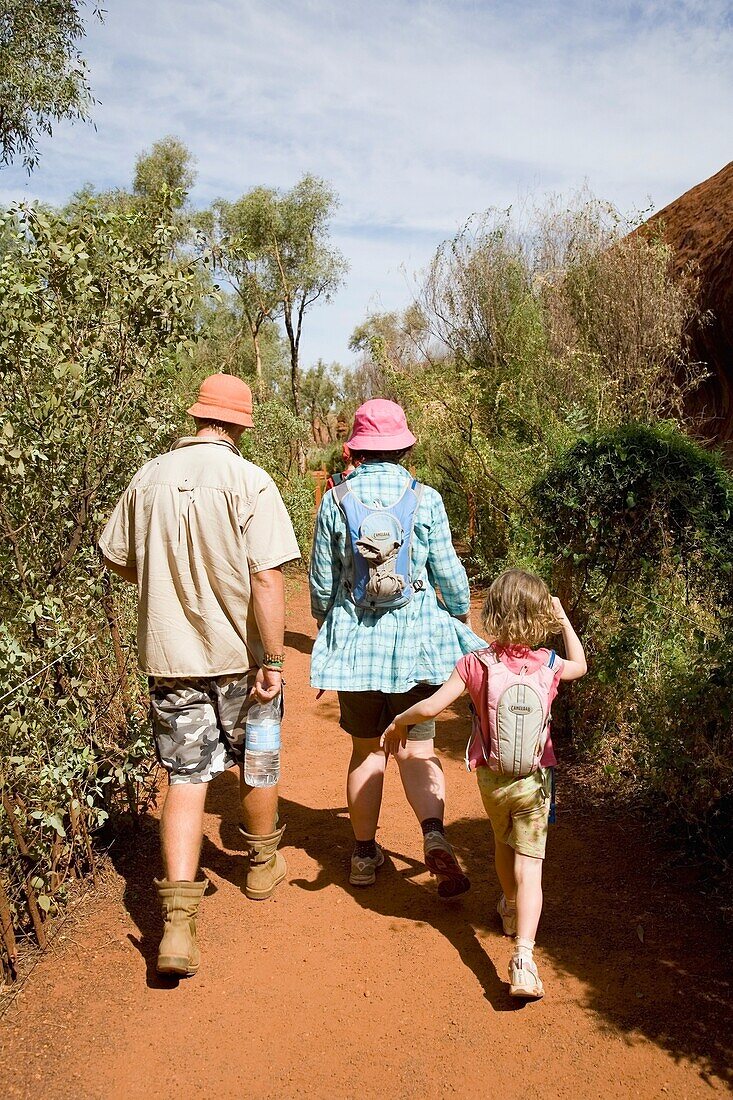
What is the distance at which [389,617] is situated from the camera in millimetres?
3371

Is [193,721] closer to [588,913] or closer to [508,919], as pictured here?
[508,919]

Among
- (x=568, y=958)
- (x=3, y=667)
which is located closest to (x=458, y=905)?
(x=568, y=958)

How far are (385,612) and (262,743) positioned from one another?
683 mm

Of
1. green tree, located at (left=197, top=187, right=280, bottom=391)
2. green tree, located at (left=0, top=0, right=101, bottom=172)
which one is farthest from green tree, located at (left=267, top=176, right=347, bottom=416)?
A: green tree, located at (left=0, top=0, right=101, bottom=172)

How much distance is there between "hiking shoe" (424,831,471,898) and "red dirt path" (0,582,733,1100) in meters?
0.09

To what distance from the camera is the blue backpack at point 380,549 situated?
326 cm

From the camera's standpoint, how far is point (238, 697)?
3270mm

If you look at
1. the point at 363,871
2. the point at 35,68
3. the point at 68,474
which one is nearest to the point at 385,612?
the point at 363,871

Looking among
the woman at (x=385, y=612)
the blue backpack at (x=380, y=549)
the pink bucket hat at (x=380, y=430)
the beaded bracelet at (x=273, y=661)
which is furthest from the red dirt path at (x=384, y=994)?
the pink bucket hat at (x=380, y=430)

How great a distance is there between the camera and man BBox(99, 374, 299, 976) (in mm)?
3107

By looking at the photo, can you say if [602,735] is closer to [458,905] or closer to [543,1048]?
[458,905]

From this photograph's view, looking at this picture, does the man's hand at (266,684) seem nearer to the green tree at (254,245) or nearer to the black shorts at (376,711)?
the black shorts at (376,711)

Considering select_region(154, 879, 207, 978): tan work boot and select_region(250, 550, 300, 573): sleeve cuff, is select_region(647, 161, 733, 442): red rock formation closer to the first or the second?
select_region(250, 550, 300, 573): sleeve cuff

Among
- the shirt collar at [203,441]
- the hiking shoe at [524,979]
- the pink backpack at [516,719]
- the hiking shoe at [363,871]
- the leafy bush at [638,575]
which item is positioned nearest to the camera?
the hiking shoe at [524,979]
